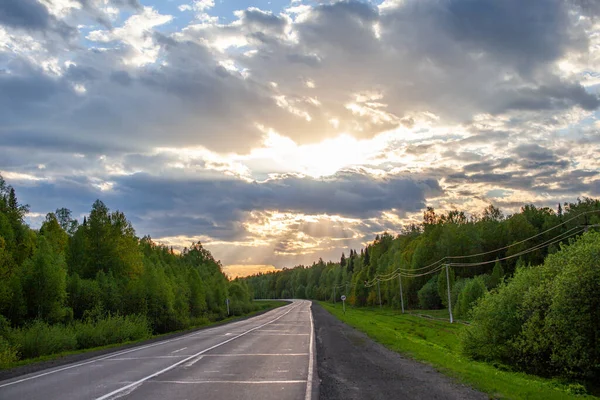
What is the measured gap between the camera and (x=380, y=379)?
47.9 feet

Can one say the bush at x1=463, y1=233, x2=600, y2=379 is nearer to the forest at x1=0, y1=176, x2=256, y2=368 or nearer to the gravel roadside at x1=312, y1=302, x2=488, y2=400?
the gravel roadside at x1=312, y1=302, x2=488, y2=400

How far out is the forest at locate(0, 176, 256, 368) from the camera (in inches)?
1139

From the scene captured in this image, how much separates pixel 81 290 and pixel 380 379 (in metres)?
34.3

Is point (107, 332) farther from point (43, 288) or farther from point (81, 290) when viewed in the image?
point (81, 290)

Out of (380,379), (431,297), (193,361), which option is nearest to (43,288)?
(193,361)

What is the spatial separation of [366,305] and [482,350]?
372 ft

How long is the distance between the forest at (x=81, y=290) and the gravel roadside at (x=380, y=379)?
1314 centimetres

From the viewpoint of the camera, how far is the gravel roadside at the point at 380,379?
39.9 ft

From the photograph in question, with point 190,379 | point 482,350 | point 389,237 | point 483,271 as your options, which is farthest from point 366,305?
point 190,379

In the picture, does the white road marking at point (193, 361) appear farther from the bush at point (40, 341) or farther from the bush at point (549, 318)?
the bush at point (549, 318)

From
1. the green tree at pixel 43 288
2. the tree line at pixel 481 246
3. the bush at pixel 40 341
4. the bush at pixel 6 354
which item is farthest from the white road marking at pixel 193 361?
the tree line at pixel 481 246

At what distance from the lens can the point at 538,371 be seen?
73.3 ft

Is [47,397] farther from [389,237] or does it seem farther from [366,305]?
[389,237]

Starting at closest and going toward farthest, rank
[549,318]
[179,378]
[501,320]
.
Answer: [179,378]
[549,318]
[501,320]
